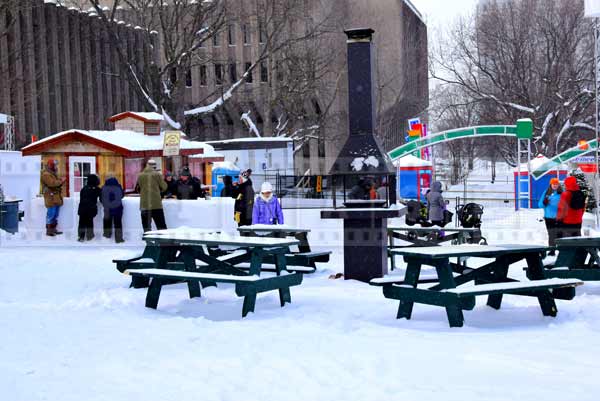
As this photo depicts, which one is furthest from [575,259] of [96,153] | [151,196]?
[96,153]

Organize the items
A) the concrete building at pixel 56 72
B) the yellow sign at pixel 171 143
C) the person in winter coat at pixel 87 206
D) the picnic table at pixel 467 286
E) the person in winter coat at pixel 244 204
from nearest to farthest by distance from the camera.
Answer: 1. the picnic table at pixel 467 286
2. the person in winter coat at pixel 244 204
3. the person in winter coat at pixel 87 206
4. the yellow sign at pixel 171 143
5. the concrete building at pixel 56 72

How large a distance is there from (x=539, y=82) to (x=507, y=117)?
3.56 meters

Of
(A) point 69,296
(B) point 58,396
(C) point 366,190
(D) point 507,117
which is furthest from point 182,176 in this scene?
(D) point 507,117

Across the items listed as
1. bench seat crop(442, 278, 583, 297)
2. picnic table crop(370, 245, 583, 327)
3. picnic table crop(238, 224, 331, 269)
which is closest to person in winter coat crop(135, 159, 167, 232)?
picnic table crop(238, 224, 331, 269)

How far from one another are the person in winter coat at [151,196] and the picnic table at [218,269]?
628 centimetres

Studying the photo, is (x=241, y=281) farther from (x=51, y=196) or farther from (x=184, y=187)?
(x=184, y=187)

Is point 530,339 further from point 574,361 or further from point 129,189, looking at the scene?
point 129,189

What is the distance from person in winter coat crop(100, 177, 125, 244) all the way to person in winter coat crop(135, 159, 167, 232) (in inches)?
25.0

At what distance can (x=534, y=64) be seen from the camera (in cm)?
4662

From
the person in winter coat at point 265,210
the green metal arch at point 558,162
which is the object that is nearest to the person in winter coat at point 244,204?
the person in winter coat at point 265,210

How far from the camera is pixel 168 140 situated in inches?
823

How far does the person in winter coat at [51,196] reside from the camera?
17.5 metres

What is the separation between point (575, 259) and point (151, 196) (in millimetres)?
9235

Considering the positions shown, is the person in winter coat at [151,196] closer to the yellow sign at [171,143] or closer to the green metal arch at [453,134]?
the yellow sign at [171,143]
